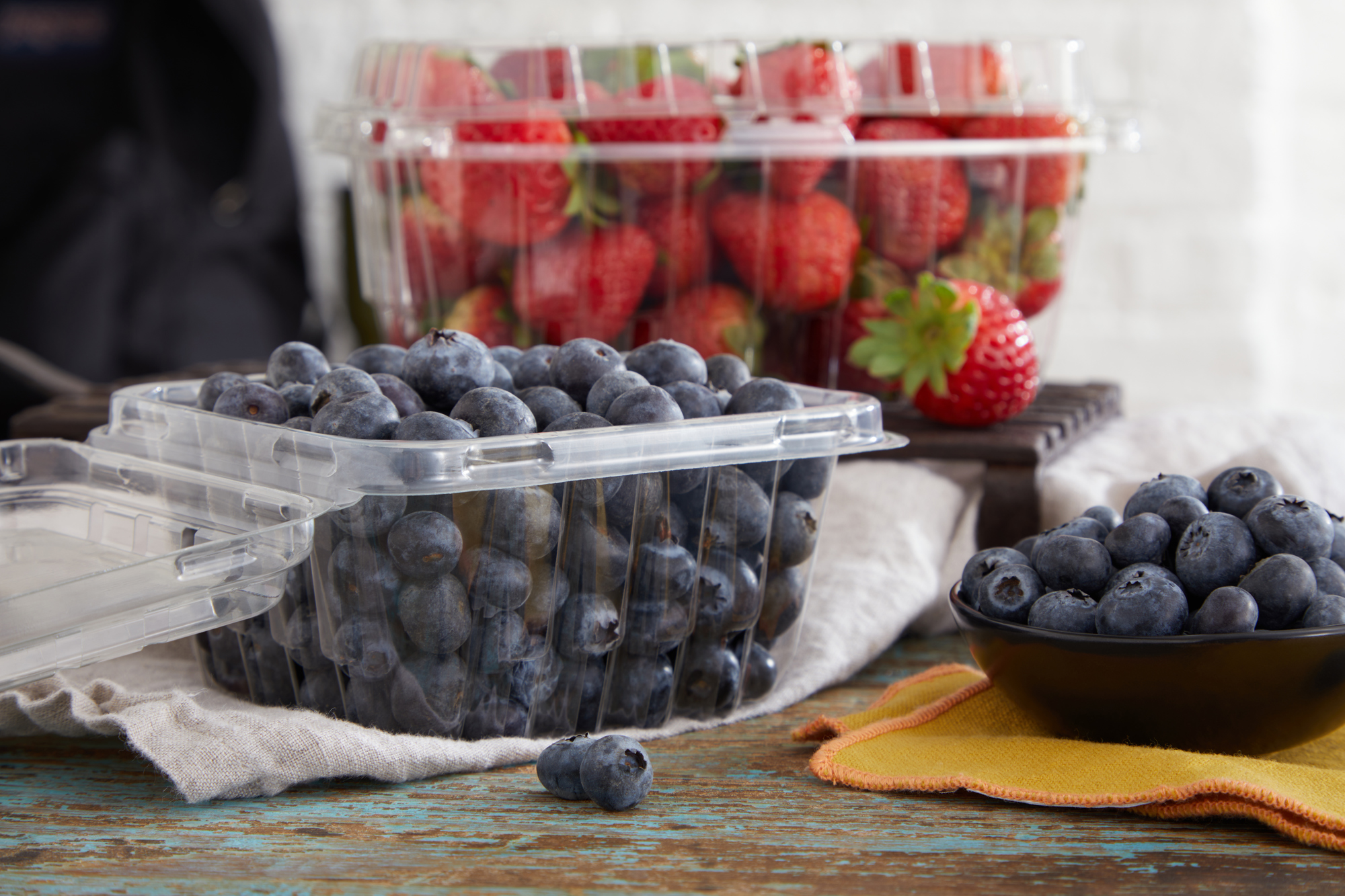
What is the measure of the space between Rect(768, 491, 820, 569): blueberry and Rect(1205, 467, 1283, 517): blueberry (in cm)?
23

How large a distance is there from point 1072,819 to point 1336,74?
2.35 metres

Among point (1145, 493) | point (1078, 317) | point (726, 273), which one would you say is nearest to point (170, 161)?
point (726, 273)

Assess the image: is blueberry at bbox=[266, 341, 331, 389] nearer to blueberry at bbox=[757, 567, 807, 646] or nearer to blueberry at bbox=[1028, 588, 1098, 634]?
blueberry at bbox=[757, 567, 807, 646]

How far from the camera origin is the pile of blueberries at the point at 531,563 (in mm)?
637

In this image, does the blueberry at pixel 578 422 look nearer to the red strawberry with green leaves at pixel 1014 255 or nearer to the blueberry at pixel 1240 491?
the blueberry at pixel 1240 491

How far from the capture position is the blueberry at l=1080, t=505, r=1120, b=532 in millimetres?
713

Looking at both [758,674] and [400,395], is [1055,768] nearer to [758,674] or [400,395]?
[758,674]

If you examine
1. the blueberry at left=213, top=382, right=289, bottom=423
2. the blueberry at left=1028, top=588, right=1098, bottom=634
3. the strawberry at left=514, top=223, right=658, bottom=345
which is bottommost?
the blueberry at left=1028, top=588, right=1098, bottom=634

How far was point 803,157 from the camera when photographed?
3.80ft

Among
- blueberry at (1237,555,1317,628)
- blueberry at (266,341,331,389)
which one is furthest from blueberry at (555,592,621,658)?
blueberry at (1237,555,1317,628)

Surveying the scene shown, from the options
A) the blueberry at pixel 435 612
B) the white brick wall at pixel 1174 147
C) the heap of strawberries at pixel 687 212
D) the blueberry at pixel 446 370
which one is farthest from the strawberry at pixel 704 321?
the white brick wall at pixel 1174 147

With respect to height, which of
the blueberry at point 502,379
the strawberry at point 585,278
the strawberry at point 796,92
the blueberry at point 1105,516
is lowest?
the blueberry at point 1105,516

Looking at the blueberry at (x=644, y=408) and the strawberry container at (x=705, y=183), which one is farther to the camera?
the strawberry container at (x=705, y=183)

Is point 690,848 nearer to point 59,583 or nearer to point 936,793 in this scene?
point 936,793
